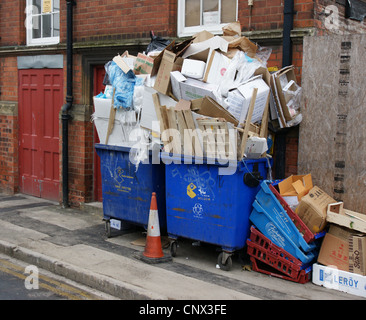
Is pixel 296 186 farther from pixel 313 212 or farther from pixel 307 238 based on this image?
pixel 307 238

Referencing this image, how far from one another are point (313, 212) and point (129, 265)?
226 centimetres

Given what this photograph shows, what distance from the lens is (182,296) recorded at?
5.16m

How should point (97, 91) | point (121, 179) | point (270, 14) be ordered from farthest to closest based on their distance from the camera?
point (97, 91), point (121, 179), point (270, 14)

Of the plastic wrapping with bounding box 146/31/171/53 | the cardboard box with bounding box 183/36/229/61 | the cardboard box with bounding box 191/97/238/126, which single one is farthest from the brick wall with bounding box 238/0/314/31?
the cardboard box with bounding box 191/97/238/126

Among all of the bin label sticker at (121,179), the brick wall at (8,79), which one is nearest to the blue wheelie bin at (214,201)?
the bin label sticker at (121,179)

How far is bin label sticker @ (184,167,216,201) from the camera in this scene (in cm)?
594

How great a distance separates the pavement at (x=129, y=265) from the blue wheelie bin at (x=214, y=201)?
13.0 inches

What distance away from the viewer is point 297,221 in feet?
18.5

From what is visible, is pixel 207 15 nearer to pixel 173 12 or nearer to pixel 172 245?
pixel 173 12

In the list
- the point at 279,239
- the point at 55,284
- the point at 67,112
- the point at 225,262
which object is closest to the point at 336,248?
the point at 279,239

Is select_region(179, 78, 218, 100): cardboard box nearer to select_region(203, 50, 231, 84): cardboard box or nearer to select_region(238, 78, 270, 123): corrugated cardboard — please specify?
select_region(203, 50, 231, 84): cardboard box

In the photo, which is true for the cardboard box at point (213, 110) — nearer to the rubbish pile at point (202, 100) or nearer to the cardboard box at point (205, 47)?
the rubbish pile at point (202, 100)

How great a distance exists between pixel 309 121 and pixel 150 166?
212 cm

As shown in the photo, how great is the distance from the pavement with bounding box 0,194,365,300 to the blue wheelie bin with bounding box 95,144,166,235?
0.37m
